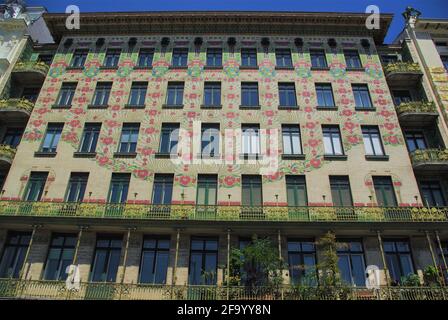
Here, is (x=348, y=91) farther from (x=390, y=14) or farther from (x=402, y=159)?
(x=390, y=14)

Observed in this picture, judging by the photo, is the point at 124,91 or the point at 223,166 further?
the point at 124,91

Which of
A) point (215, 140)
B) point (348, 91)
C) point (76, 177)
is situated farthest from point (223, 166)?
point (348, 91)

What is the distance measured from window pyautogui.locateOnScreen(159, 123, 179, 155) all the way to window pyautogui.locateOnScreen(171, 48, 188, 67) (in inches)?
231

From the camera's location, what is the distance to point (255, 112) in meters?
24.6

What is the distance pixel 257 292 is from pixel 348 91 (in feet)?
51.2

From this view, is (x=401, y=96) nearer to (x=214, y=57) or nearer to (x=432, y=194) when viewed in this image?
(x=432, y=194)

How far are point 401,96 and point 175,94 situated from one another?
16658 millimetres

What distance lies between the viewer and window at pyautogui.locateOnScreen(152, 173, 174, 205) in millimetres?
21438

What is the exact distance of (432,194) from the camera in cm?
2219

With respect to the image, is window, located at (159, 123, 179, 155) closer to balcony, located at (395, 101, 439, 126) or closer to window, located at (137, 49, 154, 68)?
window, located at (137, 49, 154, 68)

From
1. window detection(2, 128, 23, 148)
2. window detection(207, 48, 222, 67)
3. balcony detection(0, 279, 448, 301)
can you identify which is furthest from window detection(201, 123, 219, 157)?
window detection(2, 128, 23, 148)

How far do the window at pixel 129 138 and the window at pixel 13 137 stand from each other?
7732 mm
